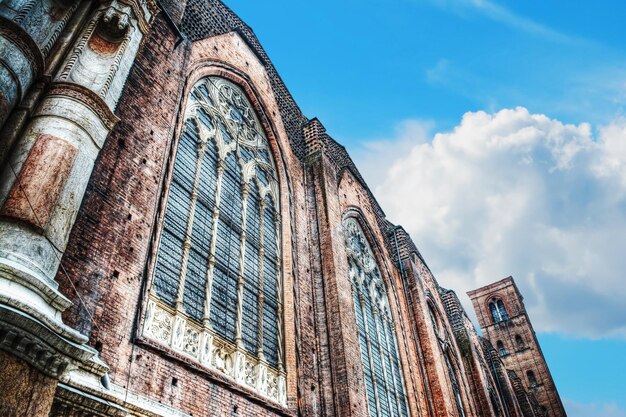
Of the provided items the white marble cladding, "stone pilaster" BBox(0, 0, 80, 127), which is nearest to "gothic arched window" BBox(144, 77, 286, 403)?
the white marble cladding

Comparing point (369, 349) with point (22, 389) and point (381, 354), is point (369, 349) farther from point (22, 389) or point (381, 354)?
point (22, 389)

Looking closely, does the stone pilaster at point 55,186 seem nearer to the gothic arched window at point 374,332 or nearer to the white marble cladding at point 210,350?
the white marble cladding at point 210,350

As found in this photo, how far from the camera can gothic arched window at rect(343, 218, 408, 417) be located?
11.4 m

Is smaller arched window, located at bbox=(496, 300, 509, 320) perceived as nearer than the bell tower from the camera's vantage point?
No

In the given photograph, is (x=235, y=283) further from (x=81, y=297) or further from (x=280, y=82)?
(x=280, y=82)

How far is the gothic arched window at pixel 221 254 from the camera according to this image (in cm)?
673

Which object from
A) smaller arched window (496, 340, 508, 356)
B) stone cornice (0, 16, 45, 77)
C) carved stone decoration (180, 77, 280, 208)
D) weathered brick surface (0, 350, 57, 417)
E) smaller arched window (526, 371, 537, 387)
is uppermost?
smaller arched window (496, 340, 508, 356)

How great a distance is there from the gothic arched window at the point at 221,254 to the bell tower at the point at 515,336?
31.5m

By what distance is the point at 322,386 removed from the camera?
897cm

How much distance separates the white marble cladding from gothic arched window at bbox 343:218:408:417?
3497mm

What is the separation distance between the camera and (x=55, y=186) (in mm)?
4383

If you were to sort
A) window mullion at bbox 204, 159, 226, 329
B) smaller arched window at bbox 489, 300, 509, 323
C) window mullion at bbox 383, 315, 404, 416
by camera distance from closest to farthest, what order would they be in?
1. window mullion at bbox 204, 159, 226, 329
2. window mullion at bbox 383, 315, 404, 416
3. smaller arched window at bbox 489, 300, 509, 323

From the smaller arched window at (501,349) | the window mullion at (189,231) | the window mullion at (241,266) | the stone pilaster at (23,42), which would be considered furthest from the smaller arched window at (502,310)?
the stone pilaster at (23,42)

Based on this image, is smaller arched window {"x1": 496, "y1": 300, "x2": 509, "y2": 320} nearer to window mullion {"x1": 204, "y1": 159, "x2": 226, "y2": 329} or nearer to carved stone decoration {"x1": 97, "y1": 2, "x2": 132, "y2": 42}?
window mullion {"x1": 204, "y1": 159, "x2": 226, "y2": 329}
